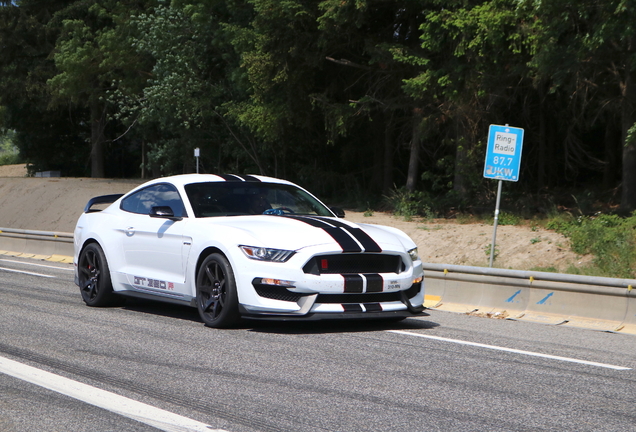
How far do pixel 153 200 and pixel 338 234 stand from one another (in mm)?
2712

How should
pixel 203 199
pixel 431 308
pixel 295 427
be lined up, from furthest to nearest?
pixel 431 308 < pixel 203 199 < pixel 295 427

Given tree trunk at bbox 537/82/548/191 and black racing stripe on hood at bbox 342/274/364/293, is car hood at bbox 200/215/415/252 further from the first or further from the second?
tree trunk at bbox 537/82/548/191

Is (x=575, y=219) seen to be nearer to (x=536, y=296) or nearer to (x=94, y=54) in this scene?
(x=536, y=296)

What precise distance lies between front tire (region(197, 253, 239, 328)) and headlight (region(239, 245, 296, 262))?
270 mm

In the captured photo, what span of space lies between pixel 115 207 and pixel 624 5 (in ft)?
39.3

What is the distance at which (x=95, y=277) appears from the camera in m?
10.0

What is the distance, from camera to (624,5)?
16.9 meters

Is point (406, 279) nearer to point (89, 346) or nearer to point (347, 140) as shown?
point (89, 346)

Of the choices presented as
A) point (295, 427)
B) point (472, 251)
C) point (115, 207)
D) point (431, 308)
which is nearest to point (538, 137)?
point (472, 251)

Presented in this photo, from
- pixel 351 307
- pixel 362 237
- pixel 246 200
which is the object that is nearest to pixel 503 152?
pixel 246 200

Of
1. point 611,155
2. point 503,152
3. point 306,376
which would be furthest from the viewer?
point 611,155

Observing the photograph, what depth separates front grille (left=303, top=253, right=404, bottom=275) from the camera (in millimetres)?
7750

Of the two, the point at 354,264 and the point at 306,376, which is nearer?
the point at 306,376

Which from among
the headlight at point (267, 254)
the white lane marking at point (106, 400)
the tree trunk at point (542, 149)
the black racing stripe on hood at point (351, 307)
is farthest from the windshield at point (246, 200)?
the tree trunk at point (542, 149)
